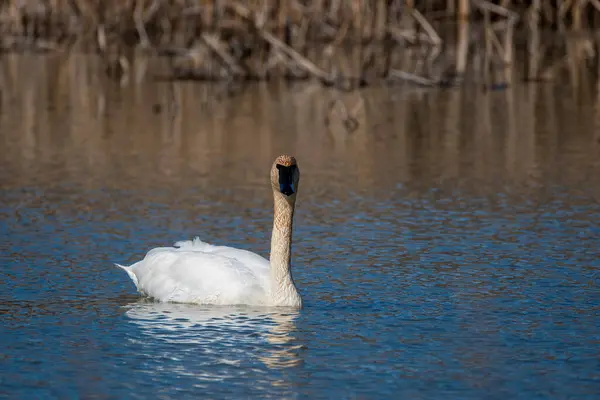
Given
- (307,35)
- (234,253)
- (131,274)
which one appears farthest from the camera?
(307,35)

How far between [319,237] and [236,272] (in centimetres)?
250

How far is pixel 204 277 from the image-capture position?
956 cm

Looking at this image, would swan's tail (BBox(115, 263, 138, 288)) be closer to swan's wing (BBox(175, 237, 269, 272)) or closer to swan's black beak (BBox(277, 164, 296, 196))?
swan's wing (BBox(175, 237, 269, 272))

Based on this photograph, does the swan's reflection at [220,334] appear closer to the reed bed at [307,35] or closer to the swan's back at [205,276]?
the swan's back at [205,276]

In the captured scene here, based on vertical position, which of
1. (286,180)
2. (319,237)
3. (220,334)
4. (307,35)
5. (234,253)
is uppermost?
(307,35)

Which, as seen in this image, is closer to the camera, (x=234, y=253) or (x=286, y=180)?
(x=286, y=180)

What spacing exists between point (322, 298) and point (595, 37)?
2010cm

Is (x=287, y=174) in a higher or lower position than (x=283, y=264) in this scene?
higher

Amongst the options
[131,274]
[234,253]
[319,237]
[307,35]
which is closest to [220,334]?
[234,253]

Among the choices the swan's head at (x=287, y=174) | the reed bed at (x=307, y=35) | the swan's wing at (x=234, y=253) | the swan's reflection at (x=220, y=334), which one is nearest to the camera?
the swan's reflection at (x=220, y=334)

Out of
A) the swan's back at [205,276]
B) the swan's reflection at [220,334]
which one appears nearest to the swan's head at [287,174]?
the swan's back at [205,276]

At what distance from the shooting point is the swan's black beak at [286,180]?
9.28 meters

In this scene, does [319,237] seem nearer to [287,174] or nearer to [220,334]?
[287,174]

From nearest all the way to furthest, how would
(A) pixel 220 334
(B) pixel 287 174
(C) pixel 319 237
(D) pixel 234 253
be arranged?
1. (A) pixel 220 334
2. (B) pixel 287 174
3. (D) pixel 234 253
4. (C) pixel 319 237
